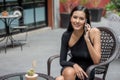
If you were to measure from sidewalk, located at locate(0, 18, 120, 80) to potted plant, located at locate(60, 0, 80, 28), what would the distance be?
973 millimetres

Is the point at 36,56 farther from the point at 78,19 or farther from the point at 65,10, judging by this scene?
the point at 65,10

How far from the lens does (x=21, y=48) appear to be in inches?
269

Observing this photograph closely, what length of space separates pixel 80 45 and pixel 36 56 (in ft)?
Result: 10.9

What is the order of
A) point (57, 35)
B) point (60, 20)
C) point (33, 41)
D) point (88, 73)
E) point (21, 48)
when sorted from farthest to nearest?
point (60, 20) → point (57, 35) → point (33, 41) → point (21, 48) → point (88, 73)

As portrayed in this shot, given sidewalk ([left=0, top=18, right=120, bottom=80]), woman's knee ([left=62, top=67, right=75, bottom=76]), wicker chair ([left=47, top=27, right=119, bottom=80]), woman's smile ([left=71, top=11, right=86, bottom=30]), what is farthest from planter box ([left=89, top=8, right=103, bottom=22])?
woman's knee ([left=62, top=67, right=75, bottom=76])

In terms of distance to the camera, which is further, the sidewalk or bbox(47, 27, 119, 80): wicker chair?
the sidewalk

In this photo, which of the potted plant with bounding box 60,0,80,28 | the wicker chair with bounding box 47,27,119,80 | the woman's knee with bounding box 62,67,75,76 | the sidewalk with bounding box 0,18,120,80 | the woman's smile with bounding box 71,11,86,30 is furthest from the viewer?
the potted plant with bounding box 60,0,80,28

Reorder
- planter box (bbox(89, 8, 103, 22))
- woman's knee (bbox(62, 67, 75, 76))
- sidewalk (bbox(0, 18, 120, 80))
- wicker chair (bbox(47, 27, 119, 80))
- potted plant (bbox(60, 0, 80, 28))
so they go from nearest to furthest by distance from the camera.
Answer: woman's knee (bbox(62, 67, 75, 76)) < wicker chair (bbox(47, 27, 119, 80)) < sidewalk (bbox(0, 18, 120, 80)) < potted plant (bbox(60, 0, 80, 28)) < planter box (bbox(89, 8, 103, 22))

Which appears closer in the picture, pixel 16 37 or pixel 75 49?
pixel 75 49

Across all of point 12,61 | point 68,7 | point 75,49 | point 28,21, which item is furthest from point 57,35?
point 75,49

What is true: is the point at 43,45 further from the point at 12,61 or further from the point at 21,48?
the point at 12,61

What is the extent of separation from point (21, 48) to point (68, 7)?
146 inches

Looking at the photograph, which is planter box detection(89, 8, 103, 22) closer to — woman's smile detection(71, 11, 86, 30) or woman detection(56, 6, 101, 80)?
woman detection(56, 6, 101, 80)

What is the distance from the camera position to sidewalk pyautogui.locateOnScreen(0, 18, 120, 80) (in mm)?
5145
